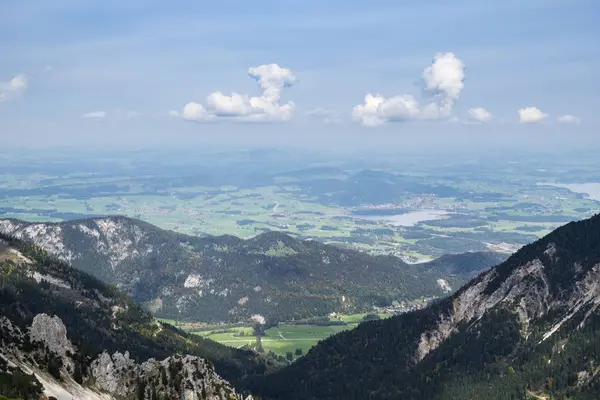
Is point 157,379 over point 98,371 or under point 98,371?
under

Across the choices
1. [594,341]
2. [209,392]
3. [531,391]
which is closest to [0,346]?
[209,392]

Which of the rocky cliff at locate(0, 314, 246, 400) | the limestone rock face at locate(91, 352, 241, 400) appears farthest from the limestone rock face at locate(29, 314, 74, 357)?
the limestone rock face at locate(91, 352, 241, 400)

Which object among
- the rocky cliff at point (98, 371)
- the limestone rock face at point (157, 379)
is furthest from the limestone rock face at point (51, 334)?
the limestone rock face at point (157, 379)

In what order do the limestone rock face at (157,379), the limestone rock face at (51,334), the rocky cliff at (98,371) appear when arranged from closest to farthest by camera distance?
the rocky cliff at (98,371) < the limestone rock face at (51,334) < the limestone rock face at (157,379)

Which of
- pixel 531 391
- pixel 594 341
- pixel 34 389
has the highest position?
pixel 34 389

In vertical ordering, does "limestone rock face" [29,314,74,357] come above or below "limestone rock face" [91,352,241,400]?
above

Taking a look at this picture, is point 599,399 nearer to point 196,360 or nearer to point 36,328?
point 196,360

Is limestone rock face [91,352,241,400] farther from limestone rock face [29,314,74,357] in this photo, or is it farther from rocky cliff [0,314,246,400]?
limestone rock face [29,314,74,357]

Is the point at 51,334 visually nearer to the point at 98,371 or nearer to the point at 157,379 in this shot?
the point at 98,371

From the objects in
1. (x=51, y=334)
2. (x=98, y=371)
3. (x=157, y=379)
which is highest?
(x=51, y=334)

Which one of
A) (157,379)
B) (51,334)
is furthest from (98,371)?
(51,334)

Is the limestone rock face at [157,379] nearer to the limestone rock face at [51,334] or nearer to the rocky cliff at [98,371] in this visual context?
the rocky cliff at [98,371]
